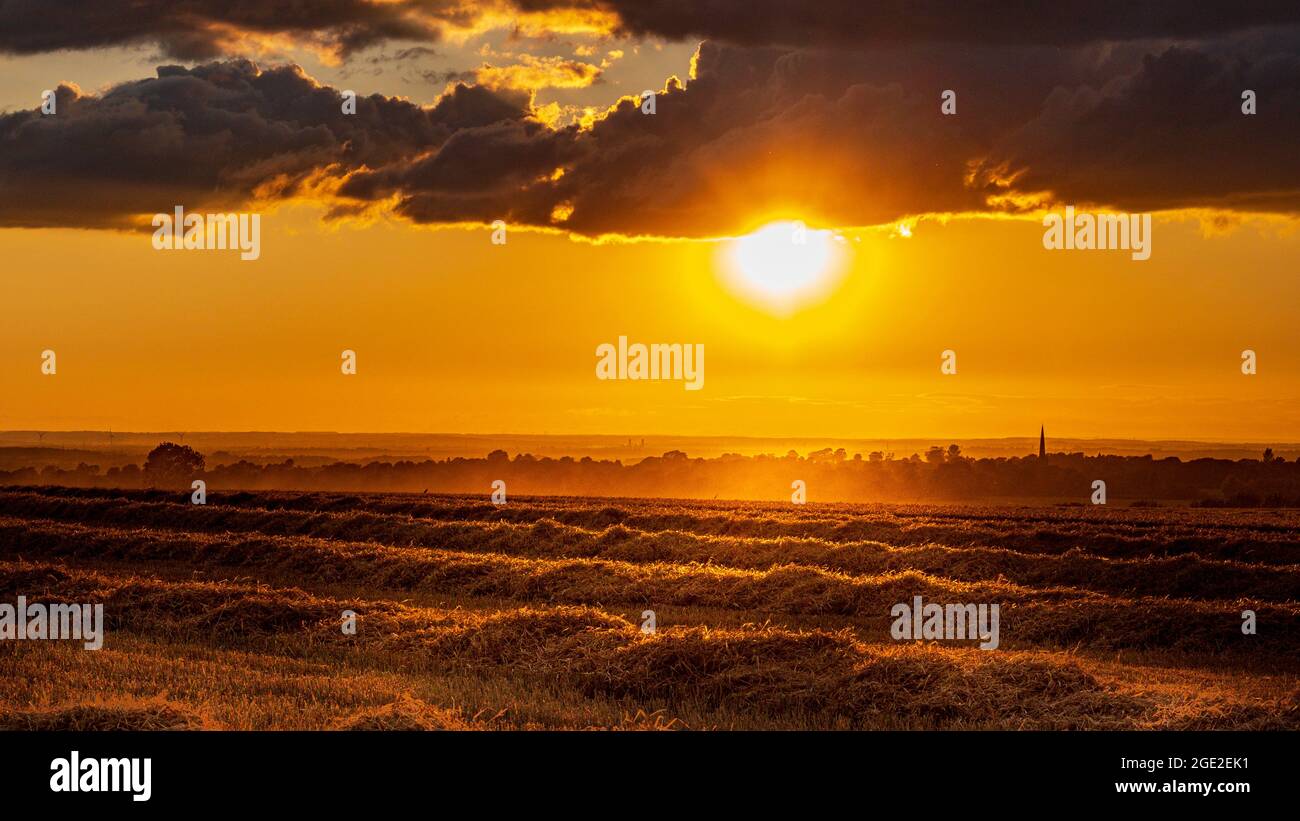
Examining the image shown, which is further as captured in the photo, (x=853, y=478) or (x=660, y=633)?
(x=853, y=478)

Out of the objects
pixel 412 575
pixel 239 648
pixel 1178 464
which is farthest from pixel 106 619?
pixel 1178 464

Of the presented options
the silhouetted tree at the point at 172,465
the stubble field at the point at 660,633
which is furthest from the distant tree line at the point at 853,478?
the stubble field at the point at 660,633

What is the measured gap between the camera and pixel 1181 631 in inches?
756

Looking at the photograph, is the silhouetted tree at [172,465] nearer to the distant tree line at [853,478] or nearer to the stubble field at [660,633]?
the distant tree line at [853,478]

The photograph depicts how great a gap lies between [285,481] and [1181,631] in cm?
12671

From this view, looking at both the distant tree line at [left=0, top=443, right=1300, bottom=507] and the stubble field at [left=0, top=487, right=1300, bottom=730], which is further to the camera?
the distant tree line at [left=0, top=443, right=1300, bottom=507]

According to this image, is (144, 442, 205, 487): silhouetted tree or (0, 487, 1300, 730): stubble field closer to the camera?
(0, 487, 1300, 730): stubble field

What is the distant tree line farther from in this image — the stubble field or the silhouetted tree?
the stubble field

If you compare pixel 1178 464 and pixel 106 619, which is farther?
pixel 1178 464

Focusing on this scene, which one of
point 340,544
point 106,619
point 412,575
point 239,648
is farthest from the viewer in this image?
point 340,544

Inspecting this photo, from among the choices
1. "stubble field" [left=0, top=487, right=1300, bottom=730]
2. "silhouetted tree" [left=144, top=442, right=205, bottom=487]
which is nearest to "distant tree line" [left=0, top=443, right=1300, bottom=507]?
"silhouetted tree" [left=144, top=442, right=205, bottom=487]
